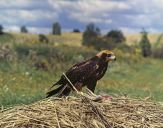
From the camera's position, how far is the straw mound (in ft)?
20.3

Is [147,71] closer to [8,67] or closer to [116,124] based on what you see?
[8,67]

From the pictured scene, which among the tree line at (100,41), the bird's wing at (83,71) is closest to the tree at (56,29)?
the tree line at (100,41)

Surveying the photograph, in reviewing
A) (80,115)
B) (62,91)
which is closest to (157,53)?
(62,91)

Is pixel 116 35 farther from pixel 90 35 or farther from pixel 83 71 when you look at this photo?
pixel 83 71

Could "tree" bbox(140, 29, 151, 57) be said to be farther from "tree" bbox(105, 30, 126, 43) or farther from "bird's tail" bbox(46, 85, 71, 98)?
"bird's tail" bbox(46, 85, 71, 98)

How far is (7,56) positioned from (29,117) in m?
17.7

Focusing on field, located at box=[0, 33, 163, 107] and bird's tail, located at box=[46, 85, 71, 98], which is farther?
field, located at box=[0, 33, 163, 107]

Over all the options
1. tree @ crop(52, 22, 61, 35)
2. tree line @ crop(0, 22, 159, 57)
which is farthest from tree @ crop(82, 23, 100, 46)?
tree @ crop(52, 22, 61, 35)

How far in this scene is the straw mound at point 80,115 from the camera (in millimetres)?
6179

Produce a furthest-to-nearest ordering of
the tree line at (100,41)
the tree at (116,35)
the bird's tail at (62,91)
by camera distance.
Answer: the tree at (116,35) < the tree line at (100,41) < the bird's tail at (62,91)

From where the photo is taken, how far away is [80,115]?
249 inches

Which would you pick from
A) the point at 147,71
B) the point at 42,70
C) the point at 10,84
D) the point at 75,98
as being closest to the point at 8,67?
the point at 42,70

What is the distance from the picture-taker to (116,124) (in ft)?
20.8

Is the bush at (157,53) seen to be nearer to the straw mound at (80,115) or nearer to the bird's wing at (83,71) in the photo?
the bird's wing at (83,71)
